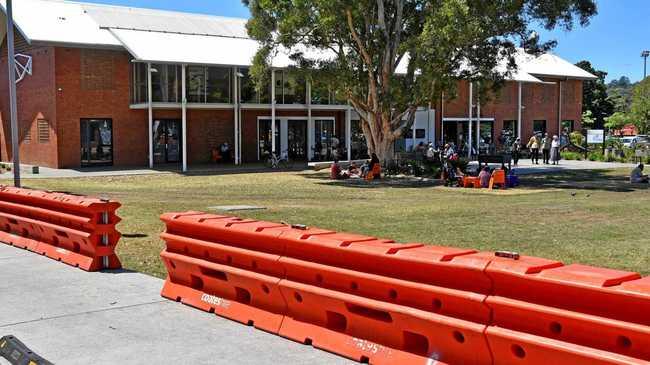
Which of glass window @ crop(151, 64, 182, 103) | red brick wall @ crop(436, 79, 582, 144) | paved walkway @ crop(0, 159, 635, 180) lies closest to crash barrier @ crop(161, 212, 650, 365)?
paved walkway @ crop(0, 159, 635, 180)

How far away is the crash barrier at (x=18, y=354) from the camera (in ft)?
13.5

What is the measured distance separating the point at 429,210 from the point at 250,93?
2229 cm

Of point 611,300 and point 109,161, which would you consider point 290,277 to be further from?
point 109,161

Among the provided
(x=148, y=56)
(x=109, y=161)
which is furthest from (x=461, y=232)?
(x=109, y=161)

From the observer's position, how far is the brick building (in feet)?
109

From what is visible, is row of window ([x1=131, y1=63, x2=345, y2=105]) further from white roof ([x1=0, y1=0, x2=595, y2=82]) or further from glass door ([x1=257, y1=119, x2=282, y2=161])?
glass door ([x1=257, y1=119, x2=282, y2=161])

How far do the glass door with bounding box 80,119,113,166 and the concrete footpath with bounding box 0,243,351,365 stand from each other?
2634 centimetres

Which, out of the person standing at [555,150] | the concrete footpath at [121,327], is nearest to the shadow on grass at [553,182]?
the person standing at [555,150]

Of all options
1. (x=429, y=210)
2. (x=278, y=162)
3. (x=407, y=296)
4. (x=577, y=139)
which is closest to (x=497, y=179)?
(x=429, y=210)

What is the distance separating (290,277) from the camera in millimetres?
6500

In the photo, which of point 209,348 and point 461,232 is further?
point 461,232

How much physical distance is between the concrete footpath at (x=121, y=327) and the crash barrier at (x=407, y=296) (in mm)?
248

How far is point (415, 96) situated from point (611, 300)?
929 inches

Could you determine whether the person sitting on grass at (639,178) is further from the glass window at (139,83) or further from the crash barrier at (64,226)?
the glass window at (139,83)
